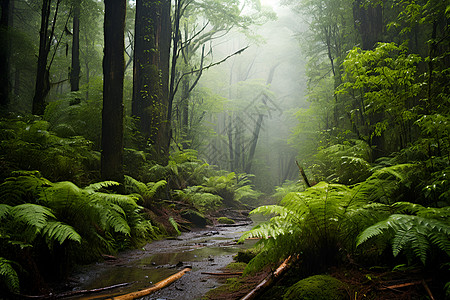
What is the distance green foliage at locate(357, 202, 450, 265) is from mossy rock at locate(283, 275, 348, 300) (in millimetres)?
345

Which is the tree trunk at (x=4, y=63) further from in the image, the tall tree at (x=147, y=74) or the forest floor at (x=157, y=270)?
the forest floor at (x=157, y=270)

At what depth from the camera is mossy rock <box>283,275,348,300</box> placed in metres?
1.77

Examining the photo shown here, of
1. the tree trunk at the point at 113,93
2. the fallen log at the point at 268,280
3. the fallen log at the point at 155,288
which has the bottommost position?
the fallen log at the point at 155,288

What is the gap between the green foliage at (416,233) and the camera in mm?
1687

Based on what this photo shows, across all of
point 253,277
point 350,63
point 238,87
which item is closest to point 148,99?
point 350,63

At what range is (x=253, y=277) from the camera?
2533mm

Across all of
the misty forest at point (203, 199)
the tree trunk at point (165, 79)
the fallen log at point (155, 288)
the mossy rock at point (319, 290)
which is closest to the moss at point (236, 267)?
the misty forest at point (203, 199)

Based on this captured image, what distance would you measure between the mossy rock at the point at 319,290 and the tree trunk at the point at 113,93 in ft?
13.1

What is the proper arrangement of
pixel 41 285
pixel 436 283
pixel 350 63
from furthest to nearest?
1. pixel 350 63
2. pixel 41 285
3. pixel 436 283

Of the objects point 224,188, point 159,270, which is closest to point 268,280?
point 159,270

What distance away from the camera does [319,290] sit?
1810 mm

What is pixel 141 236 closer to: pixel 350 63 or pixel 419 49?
pixel 350 63

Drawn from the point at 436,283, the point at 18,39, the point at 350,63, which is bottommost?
the point at 436,283

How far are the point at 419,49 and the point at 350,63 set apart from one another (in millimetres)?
6193
